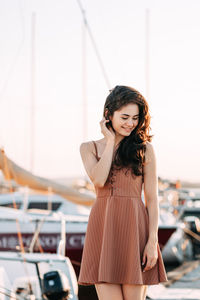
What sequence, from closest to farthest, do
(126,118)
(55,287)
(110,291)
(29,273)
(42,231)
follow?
(110,291) < (126,118) < (55,287) < (29,273) < (42,231)

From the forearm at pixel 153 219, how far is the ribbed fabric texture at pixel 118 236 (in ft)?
0.09

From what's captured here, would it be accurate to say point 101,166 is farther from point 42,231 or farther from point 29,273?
point 42,231

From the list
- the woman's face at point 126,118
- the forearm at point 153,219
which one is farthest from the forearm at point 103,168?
the forearm at point 153,219

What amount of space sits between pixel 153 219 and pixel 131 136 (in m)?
0.45

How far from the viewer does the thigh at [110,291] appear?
8.98 feet

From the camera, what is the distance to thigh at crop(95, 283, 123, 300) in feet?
8.98

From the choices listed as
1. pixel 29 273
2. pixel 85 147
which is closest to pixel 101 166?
pixel 85 147

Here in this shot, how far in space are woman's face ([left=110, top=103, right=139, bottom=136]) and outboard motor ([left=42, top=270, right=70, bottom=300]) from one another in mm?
1694

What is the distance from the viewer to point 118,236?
9.20ft

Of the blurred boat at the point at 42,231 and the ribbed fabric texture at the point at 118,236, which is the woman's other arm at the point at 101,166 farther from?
the blurred boat at the point at 42,231

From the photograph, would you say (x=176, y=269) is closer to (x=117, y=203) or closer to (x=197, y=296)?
(x=197, y=296)

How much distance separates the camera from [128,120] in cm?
286

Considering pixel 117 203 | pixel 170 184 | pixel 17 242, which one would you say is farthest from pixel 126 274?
pixel 170 184

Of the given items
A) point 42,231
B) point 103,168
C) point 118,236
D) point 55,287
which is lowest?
point 42,231
